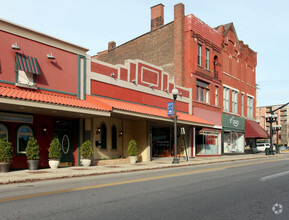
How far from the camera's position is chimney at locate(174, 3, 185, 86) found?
2927 centimetres

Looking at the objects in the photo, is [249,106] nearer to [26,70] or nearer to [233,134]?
[233,134]

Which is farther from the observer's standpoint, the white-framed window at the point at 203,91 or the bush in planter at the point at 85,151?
the white-framed window at the point at 203,91

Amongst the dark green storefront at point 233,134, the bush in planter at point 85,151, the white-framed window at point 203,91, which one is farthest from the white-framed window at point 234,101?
the bush in planter at point 85,151

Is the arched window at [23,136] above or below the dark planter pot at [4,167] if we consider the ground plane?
above

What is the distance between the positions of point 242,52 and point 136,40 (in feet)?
48.2

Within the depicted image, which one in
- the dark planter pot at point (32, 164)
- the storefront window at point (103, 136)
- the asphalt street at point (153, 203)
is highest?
the storefront window at point (103, 136)

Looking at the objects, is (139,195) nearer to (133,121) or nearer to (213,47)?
(133,121)

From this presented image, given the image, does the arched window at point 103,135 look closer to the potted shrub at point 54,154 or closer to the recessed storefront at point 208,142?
the potted shrub at point 54,154

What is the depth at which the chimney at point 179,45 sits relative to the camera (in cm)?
2927

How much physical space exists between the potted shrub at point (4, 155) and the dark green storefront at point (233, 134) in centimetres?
2484

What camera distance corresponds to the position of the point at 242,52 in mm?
40062

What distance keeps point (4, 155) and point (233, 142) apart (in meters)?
28.6

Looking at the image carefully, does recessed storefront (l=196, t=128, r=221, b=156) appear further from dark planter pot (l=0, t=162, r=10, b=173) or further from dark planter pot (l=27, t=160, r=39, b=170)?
dark planter pot (l=0, t=162, r=10, b=173)

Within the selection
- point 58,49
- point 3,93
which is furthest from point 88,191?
point 58,49
